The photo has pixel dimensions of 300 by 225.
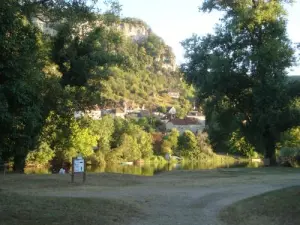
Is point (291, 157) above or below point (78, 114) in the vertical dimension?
below

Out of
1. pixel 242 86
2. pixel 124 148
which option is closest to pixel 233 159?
pixel 124 148

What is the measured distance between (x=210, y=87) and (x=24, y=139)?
1731 centimetres

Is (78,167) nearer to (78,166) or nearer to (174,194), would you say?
(78,166)

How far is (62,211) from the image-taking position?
10.0 m

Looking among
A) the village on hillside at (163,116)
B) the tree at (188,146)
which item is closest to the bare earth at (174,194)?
the village on hillside at (163,116)

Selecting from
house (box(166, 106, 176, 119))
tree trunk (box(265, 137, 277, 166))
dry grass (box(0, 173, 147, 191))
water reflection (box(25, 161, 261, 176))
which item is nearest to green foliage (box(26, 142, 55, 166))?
water reflection (box(25, 161, 261, 176))

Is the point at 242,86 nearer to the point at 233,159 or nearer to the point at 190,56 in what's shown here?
the point at 190,56

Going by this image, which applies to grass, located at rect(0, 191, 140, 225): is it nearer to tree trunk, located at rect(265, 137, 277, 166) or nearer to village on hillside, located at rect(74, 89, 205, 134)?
village on hillside, located at rect(74, 89, 205, 134)

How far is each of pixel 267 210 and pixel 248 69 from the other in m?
18.8

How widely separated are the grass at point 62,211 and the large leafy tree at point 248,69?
1810 centimetres

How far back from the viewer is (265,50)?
1078 inches

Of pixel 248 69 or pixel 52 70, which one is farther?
pixel 248 69

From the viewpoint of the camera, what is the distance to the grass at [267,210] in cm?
1054

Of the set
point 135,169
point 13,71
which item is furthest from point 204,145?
point 13,71
